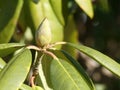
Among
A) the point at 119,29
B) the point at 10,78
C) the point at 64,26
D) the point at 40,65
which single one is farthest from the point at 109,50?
the point at 10,78

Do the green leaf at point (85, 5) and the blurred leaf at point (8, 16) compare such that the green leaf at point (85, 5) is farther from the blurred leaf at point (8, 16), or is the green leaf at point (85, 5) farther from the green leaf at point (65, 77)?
the green leaf at point (65, 77)

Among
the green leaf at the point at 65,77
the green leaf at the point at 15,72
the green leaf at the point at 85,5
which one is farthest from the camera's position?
the green leaf at the point at 85,5

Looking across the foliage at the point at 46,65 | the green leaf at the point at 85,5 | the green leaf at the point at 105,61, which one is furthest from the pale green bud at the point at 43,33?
the green leaf at the point at 85,5

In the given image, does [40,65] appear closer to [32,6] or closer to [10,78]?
[10,78]

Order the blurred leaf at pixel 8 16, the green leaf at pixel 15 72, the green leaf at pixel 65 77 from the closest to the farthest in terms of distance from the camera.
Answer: the green leaf at pixel 15 72
the green leaf at pixel 65 77
the blurred leaf at pixel 8 16

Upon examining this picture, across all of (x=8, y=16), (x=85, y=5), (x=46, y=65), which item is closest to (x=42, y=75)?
(x=46, y=65)

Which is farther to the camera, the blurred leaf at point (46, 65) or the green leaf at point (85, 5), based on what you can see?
the green leaf at point (85, 5)
